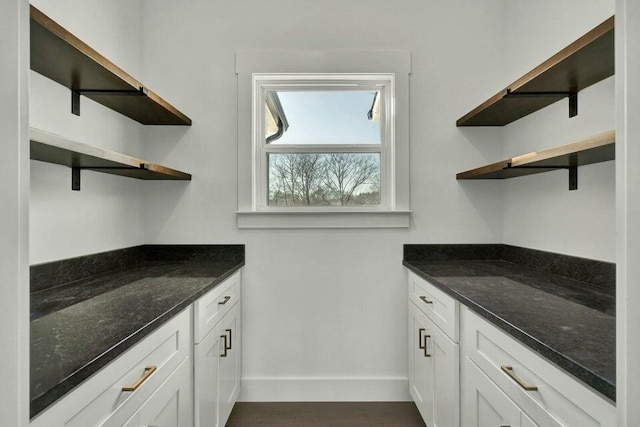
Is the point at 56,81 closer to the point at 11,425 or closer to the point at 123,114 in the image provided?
the point at 123,114

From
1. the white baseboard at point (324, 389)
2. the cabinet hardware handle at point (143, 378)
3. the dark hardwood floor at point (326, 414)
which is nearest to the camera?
the cabinet hardware handle at point (143, 378)

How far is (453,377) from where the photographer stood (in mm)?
1424

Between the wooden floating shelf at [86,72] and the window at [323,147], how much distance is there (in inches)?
23.8

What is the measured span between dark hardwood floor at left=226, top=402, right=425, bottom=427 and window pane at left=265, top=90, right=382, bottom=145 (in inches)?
67.4

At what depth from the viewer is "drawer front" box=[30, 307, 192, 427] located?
0.70 m

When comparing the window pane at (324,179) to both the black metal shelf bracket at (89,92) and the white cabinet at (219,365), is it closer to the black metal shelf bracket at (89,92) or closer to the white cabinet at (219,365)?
the white cabinet at (219,365)

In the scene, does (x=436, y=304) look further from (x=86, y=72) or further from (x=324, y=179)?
(x=86, y=72)

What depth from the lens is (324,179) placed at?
7.61 ft

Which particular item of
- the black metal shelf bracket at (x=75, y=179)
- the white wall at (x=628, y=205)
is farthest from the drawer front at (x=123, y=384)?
the white wall at (x=628, y=205)

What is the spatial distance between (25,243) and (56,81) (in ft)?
4.49

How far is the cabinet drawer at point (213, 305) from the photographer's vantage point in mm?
1380

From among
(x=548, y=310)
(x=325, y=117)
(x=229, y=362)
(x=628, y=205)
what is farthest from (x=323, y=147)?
(x=628, y=205)

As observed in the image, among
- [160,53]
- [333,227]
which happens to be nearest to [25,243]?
[333,227]

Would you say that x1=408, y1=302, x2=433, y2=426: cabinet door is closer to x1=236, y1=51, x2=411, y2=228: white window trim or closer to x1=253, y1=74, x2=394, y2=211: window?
x1=236, y1=51, x2=411, y2=228: white window trim
